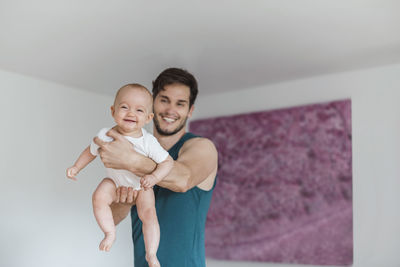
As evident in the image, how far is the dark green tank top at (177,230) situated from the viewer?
183 centimetres

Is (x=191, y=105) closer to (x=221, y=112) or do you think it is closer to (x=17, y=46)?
(x=17, y=46)

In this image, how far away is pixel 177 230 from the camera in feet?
6.08

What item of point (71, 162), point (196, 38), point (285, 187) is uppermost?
point (196, 38)

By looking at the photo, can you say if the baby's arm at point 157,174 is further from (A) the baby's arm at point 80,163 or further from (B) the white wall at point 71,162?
(B) the white wall at point 71,162

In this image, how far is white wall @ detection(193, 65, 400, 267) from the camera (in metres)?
3.66

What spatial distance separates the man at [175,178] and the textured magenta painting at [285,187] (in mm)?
2161

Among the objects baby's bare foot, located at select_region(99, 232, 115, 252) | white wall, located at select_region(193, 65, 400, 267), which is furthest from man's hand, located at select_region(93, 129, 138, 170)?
white wall, located at select_region(193, 65, 400, 267)

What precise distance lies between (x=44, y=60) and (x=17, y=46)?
1.03ft

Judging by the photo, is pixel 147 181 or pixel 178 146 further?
pixel 178 146

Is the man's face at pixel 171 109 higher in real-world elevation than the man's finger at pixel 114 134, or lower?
higher

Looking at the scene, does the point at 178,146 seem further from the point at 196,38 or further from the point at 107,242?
the point at 196,38

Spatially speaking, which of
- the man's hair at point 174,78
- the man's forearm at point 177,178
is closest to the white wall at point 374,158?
the man's hair at point 174,78

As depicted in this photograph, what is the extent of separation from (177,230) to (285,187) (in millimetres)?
2496

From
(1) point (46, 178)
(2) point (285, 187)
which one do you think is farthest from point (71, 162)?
(2) point (285, 187)
